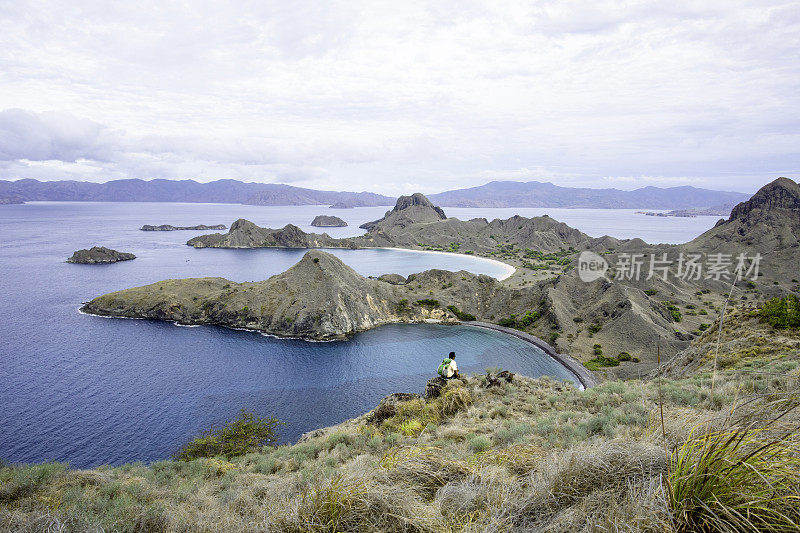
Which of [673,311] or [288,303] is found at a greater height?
[673,311]

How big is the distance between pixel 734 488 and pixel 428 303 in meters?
57.9

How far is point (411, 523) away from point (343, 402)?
30794mm

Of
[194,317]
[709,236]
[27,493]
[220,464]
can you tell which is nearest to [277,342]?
[194,317]

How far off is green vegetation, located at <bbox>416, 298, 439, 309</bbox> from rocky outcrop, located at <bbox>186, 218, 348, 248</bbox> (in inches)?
3629

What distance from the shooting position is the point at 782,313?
63.6ft

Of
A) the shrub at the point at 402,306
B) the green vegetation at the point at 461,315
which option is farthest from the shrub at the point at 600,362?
the shrub at the point at 402,306

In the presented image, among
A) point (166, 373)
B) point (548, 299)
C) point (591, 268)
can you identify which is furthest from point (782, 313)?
point (591, 268)

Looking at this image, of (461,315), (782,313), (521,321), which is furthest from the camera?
(461,315)

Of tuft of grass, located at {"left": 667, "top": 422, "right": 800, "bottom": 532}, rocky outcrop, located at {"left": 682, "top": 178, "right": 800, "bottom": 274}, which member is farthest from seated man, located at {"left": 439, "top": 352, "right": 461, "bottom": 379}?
rocky outcrop, located at {"left": 682, "top": 178, "right": 800, "bottom": 274}

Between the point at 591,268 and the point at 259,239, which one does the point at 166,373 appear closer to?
the point at 591,268

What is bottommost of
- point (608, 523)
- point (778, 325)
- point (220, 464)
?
point (220, 464)

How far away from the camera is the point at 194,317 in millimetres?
55438

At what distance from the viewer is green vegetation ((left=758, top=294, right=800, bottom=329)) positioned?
18750 millimetres

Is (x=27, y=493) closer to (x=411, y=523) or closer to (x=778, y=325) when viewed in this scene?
(x=411, y=523)
